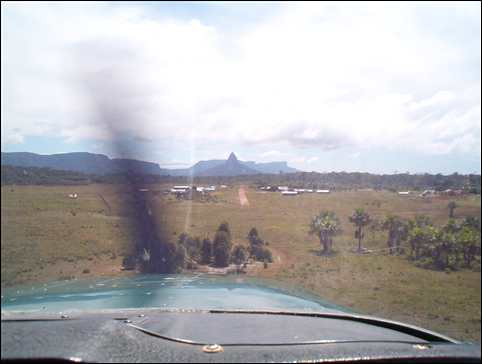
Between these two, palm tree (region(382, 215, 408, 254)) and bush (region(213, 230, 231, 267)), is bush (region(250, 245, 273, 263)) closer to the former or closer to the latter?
bush (region(213, 230, 231, 267))

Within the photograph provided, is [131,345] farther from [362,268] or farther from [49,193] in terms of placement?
[362,268]

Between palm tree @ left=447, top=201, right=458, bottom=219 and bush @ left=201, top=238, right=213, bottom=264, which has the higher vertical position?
palm tree @ left=447, top=201, right=458, bottom=219

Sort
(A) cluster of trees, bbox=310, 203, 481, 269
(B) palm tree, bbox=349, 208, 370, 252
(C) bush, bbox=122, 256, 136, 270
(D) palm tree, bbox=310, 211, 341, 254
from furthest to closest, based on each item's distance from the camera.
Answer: (B) palm tree, bbox=349, 208, 370, 252
(D) palm tree, bbox=310, 211, 341, 254
(A) cluster of trees, bbox=310, 203, 481, 269
(C) bush, bbox=122, 256, 136, 270

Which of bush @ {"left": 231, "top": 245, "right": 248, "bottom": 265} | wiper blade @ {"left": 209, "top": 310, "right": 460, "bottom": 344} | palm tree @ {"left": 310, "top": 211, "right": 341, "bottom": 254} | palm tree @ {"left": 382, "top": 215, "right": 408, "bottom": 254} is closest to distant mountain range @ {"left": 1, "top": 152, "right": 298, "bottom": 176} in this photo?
bush @ {"left": 231, "top": 245, "right": 248, "bottom": 265}

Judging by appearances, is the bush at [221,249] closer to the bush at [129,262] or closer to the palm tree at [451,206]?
the bush at [129,262]

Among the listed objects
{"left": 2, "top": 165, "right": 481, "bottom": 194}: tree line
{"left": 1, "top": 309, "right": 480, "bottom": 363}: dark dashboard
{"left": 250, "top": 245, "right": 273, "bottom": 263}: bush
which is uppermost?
{"left": 2, "top": 165, "right": 481, "bottom": 194}: tree line

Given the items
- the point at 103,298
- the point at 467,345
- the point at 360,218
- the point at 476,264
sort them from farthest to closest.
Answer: the point at 360,218, the point at 476,264, the point at 103,298, the point at 467,345

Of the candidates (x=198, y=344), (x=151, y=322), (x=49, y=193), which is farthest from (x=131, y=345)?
(x=49, y=193)
